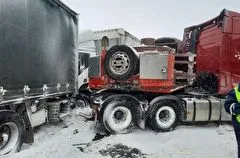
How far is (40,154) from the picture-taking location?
18.2ft

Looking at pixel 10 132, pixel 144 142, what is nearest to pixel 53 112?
pixel 10 132

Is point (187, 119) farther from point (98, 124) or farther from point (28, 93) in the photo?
point (28, 93)

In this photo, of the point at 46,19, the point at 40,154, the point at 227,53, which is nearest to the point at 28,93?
the point at 40,154

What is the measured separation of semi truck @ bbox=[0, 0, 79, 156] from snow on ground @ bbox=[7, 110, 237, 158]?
384 millimetres

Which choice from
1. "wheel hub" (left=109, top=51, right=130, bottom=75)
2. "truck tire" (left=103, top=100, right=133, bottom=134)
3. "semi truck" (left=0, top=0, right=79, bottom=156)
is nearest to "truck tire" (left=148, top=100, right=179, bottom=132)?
"truck tire" (left=103, top=100, right=133, bottom=134)

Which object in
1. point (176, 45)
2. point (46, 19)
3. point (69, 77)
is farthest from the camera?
point (176, 45)

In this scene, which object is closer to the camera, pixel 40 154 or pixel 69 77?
pixel 40 154

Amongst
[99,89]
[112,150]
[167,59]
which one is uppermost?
[167,59]

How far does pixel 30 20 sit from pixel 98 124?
359 centimetres

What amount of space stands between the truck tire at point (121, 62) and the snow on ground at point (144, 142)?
1580 millimetres

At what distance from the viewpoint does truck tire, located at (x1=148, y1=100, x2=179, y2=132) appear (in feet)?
25.4

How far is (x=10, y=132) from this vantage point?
18.5ft

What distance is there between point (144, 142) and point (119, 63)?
7.34ft

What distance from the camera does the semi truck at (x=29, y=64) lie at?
524 centimetres
